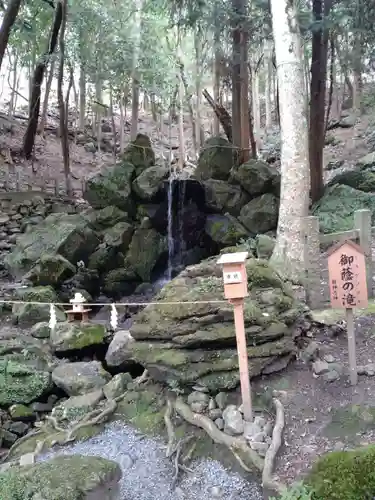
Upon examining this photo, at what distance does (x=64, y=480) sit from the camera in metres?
3.88

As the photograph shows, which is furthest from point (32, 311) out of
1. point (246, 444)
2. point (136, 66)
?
point (136, 66)

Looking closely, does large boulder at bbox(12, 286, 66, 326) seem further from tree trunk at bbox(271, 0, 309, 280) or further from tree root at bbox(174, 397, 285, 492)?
tree root at bbox(174, 397, 285, 492)

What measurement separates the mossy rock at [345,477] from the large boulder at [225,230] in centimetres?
877

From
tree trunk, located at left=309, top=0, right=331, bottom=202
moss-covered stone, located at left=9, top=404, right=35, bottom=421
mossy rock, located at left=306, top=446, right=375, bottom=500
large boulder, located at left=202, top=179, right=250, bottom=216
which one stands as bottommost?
moss-covered stone, located at left=9, top=404, right=35, bottom=421

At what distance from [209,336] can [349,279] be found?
5.33ft

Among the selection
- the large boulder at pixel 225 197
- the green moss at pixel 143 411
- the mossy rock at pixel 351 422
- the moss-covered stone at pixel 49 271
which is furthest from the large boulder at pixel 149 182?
the mossy rock at pixel 351 422

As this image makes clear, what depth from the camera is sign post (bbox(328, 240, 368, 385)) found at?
4758 millimetres

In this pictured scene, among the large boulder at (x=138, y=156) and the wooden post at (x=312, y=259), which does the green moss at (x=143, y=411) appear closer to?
the wooden post at (x=312, y=259)

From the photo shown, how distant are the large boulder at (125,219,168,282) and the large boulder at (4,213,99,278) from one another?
3.38 ft

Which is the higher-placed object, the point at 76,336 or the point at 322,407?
the point at 76,336

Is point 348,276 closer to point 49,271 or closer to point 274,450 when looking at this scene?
point 274,450

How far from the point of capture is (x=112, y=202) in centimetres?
1316

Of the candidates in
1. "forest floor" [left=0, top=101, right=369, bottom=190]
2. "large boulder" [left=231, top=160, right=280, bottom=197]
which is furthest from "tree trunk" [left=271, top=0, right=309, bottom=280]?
"forest floor" [left=0, top=101, right=369, bottom=190]

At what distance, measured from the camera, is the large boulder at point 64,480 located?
3.73 metres
